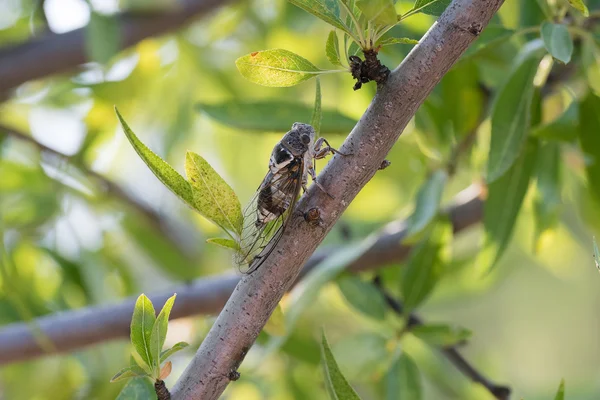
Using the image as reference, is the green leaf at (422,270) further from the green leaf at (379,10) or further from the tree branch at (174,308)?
the green leaf at (379,10)

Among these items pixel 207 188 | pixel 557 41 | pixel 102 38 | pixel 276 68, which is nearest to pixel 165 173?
pixel 207 188

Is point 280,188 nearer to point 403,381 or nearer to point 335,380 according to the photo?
point 335,380

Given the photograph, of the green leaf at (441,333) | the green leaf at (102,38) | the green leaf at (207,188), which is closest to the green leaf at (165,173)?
the green leaf at (207,188)

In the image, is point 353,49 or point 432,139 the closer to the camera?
point 353,49

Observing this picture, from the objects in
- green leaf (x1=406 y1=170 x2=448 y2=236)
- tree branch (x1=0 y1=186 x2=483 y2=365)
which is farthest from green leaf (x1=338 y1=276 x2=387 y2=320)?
green leaf (x1=406 y1=170 x2=448 y2=236)

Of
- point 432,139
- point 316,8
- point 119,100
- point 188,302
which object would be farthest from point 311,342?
point 316,8

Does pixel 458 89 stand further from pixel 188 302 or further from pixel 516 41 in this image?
pixel 188 302
